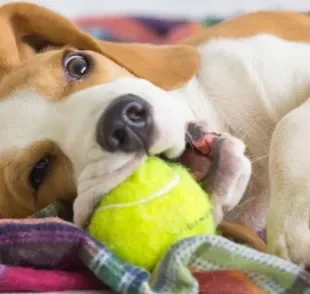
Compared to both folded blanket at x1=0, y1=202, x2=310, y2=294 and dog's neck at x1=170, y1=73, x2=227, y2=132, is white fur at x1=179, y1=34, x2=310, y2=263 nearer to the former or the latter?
dog's neck at x1=170, y1=73, x2=227, y2=132

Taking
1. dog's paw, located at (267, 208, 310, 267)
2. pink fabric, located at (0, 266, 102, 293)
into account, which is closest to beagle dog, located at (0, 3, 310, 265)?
dog's paw, located at (267, 208, 310, 267)

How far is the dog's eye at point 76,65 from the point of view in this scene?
3.54 feet

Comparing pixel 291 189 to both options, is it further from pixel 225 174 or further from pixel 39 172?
pixel 39 172

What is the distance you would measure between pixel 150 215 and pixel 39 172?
1.03ft

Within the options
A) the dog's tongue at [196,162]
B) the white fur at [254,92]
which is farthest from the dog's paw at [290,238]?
the white fur at [254,92]

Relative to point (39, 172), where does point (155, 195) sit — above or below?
above

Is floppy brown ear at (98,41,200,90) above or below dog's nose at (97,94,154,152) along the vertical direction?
below

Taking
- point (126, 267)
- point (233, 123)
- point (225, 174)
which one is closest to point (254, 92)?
point (233, 123)

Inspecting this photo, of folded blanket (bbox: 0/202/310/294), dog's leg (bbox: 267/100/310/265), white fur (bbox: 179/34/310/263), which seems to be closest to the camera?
folded blanket (bbox: 0/202/310/294)

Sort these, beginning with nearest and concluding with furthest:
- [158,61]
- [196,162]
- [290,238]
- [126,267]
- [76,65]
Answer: [126,267]
[290,238]
[196,162]
[76,65]
[158,61]

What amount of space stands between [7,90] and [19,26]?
239 mm

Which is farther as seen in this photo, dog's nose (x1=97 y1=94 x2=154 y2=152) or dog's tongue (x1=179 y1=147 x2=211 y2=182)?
dog's tongue (x1=179 y1=147 x2=211 y2=182)

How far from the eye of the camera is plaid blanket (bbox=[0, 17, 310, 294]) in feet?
2.43

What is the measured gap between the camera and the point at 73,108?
38.7 inches
